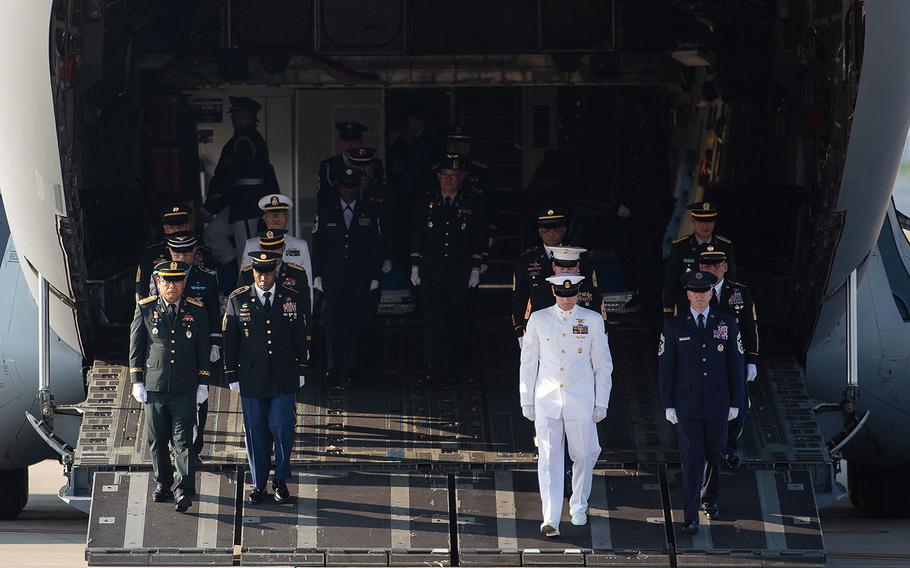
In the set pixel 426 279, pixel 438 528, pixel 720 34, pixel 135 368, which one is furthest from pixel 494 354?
pixel 720 34

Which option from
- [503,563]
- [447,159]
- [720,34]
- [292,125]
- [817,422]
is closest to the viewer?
[503,563]

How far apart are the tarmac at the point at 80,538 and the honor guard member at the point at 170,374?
93 centimetres

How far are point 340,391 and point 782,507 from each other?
3.04 m

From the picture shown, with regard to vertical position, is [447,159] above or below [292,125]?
below

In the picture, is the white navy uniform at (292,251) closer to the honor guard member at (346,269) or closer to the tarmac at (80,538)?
the honor guard member at (346,269)

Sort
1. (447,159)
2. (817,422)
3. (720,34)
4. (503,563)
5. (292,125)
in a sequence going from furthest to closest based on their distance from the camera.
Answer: (292,125)
(720,34)
(447,159)
(817,422)
(503,563)

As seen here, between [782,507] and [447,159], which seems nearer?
[782,507]

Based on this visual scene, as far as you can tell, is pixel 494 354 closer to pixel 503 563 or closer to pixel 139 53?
pixel 503 563

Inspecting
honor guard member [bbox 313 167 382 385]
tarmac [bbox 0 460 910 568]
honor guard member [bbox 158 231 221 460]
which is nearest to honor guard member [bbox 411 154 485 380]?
honor guard member [bbox 313 167 382 385]

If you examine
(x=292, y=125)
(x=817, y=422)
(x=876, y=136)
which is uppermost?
(x=292, y=125)

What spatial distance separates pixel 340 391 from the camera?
10.6 meters

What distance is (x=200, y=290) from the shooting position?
31.9 ft

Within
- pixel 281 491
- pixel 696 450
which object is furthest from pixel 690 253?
pixel 281 491

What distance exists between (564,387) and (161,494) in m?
2.53
